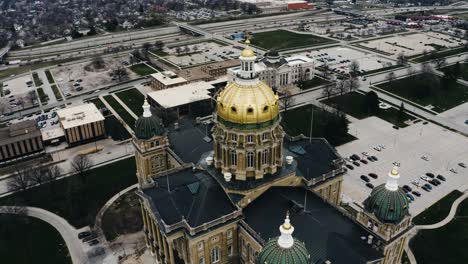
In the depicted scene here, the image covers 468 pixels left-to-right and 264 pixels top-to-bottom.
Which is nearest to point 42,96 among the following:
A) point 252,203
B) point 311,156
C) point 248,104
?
point 311,156

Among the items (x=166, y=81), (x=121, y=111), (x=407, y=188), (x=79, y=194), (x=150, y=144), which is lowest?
(x=407, y=188)

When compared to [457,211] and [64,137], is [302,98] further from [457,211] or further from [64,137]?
[64,137]

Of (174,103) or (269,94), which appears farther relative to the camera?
(174,103)

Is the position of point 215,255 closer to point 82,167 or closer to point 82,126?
point 82,167

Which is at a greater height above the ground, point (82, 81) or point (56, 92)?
point (82, 81)

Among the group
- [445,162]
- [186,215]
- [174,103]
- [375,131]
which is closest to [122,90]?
[174,103]

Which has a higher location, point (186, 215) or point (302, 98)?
point (186, 215)

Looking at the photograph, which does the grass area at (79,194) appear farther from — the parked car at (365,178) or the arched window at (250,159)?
the parked car at (365,178)

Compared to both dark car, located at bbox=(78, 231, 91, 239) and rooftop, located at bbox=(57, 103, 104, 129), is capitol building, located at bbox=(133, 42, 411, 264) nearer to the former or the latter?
dark car, located at bbox=(78, 231, 91, 239)
